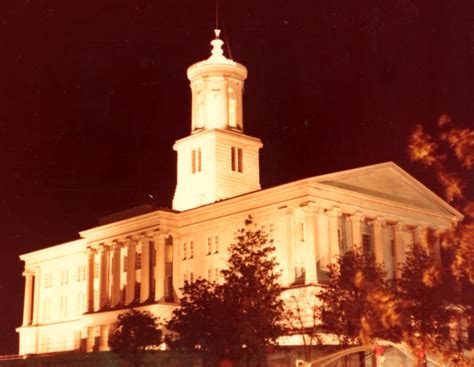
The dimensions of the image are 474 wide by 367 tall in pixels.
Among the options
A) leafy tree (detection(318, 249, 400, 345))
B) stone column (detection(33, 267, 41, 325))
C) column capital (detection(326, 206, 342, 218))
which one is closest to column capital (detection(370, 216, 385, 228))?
column capital (detection(326, 206, 342, 218))

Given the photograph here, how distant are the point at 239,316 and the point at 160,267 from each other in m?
23.0

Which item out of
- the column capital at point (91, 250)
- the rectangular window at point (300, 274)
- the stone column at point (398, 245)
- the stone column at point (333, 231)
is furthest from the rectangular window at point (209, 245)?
the stone column at point (398, 245)

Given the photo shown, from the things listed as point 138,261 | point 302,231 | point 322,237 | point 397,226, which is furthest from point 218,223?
point 397,226

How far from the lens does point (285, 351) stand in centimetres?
5044

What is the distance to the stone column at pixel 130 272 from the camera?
7225cm

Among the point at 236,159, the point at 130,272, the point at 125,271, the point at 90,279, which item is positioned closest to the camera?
the point at 130,272

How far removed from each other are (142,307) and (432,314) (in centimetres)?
2991

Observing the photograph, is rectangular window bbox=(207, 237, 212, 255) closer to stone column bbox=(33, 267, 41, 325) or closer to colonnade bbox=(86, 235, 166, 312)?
colonnade bbox=(86, 235, 166, 312)

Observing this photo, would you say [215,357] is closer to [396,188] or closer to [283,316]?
[283,316]

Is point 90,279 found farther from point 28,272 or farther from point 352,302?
point 352,302

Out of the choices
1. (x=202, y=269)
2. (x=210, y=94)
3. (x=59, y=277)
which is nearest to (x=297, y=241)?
(x=202, y=269)

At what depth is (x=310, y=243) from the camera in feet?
196

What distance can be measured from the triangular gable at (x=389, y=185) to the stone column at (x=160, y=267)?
640 inches

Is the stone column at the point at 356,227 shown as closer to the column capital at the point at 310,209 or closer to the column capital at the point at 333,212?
the column capital at the point at 333,212
